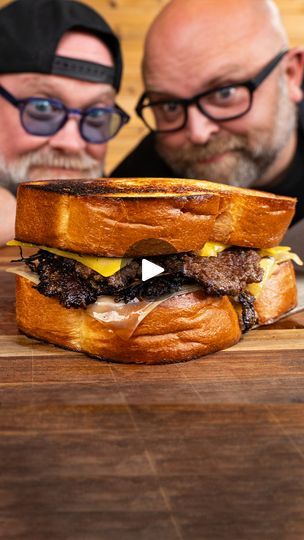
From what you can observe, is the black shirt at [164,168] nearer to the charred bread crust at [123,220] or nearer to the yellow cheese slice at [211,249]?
the yellow cheese slice at [211,249]

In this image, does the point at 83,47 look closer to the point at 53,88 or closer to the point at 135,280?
the point at 53,88

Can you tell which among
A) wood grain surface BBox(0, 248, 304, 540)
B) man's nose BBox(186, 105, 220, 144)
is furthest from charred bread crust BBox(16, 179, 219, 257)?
man's nose BBox(186, 105, 220, 144)

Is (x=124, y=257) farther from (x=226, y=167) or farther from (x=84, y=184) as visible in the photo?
(x=226, y=167)

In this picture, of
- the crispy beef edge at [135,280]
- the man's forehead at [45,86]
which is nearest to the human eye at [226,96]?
the man's forehead at [45,86]

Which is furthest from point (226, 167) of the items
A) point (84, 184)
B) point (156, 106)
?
point (84, 184)

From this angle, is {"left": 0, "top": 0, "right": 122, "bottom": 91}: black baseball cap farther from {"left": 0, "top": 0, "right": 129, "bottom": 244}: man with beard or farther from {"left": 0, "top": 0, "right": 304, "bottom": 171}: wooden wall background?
{"left": 0, "top": 0, "right": 304, "bottom": 171}: wooden wall background

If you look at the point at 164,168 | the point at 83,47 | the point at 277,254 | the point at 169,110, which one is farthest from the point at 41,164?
the point at 277,254
